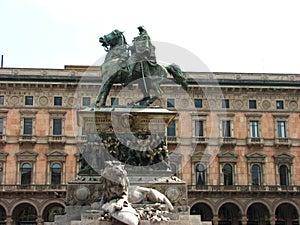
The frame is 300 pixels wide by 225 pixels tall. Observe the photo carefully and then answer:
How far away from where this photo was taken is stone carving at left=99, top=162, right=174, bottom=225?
415 inches

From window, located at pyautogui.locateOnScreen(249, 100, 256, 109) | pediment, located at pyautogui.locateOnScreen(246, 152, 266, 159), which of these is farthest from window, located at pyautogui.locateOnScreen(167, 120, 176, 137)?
window, located at pyautogui.locateOnScreen(249, 100, 256, 109)

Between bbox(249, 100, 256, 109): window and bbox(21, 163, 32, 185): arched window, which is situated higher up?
bbox(249, 100, 256, 109): window

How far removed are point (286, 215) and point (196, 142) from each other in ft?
34.6

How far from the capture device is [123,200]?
10.9 m

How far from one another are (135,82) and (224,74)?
37.9 m

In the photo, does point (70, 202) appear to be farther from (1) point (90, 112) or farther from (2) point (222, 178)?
(2) point (222, 178)

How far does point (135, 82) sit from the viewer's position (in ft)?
47.5

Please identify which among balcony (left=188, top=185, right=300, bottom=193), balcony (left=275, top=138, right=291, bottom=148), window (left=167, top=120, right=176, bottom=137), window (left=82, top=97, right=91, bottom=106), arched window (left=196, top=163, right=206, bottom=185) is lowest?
balcony (left=188, top=185, right=300, bottom=193)

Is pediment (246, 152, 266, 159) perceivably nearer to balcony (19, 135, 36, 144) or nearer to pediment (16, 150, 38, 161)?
pediment (16, 150, 38, 161)

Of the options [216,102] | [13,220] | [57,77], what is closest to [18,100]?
[57,77]

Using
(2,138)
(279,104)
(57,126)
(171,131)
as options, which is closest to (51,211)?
(57,126)

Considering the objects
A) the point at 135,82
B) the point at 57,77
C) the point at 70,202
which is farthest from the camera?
the point at 57,77

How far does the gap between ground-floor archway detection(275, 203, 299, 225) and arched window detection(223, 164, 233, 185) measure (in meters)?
5.09

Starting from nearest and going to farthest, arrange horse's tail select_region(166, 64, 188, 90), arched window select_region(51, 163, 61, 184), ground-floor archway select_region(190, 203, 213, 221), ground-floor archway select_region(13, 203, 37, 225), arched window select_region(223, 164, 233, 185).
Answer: horse's tail select_region(166, 64, 188, 90)
ground-floor archway select_region(13, 203, 37, 225)
arched window select_region(51, 163, 61, 184)
ground-floor archway select_region(190, 203, 213, 221)
arched window select_region(223, 164, 233, 185)
